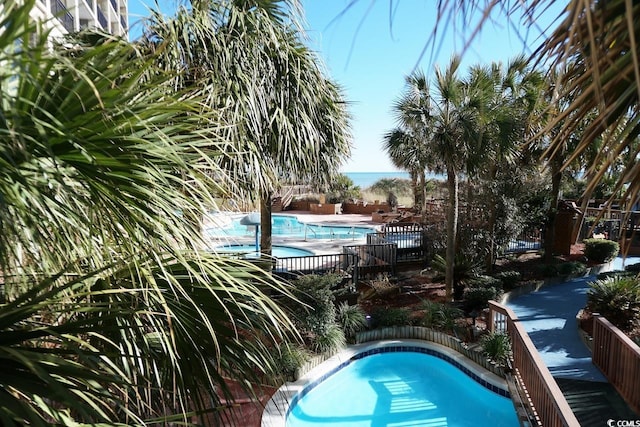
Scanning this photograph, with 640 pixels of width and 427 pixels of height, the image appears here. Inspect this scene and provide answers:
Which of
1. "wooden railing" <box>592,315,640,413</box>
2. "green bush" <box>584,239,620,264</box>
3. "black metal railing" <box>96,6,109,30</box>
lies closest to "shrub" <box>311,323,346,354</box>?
"wooden railing" <box>592,315,640,413</box>

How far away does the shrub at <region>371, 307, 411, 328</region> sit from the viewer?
8.05 metres

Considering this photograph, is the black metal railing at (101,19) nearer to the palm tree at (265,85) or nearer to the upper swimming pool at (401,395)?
the palm tree at (265,85)

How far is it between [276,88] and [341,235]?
12593 mm

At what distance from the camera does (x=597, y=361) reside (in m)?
6.04

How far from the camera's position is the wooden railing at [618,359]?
4.81 meters

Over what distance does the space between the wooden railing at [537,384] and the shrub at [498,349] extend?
59cm

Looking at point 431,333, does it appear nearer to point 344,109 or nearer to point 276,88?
point 344,109

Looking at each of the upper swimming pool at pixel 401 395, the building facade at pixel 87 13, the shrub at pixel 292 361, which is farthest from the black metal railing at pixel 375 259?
the building facade at pixel 87 13

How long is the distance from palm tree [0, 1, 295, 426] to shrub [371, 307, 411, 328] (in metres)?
6.58

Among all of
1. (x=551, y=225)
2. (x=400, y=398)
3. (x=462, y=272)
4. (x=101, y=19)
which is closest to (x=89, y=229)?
(x=400, y=398)

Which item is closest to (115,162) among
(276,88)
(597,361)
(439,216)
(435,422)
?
(276,88)

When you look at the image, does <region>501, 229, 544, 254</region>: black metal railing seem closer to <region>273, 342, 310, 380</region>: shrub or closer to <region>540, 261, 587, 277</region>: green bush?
<region>540, 261, 587, 277</region>: green bush

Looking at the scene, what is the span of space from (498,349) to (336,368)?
8.96ft

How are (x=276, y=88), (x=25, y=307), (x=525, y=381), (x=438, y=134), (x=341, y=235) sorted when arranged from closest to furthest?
(x=25, y=307) < (x=525, y=381) < (x=276, y=88) < (x=438, y=134) < (x=341, y=235)
